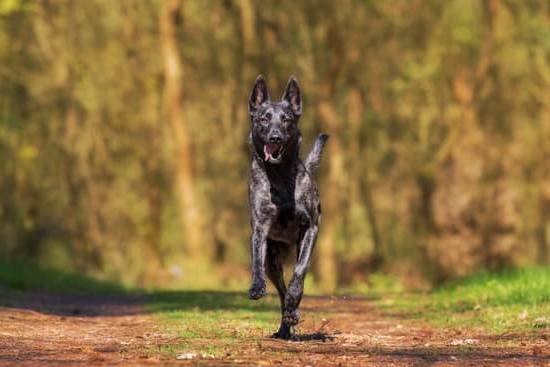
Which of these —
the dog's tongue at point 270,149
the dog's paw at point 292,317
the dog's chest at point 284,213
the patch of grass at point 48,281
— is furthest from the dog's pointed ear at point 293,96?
the patch of grass at point 48,281

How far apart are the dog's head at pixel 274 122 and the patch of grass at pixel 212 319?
1859mm

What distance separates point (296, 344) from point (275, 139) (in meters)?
2.03

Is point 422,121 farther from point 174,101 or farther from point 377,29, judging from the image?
point 174,101

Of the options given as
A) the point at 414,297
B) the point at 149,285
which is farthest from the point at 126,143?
the point at 414,297

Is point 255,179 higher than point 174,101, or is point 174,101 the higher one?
point 174,101

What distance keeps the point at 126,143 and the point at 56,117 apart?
245 centimetres

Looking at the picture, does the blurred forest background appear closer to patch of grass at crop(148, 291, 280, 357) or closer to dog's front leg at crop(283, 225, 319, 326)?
patch of grass at crop(148, 291, 280, 357)

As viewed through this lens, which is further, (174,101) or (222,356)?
(174,101)

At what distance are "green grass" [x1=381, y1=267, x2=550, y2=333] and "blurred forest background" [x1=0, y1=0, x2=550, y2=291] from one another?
10209 millimetres

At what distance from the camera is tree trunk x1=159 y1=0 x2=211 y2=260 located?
37.4 metres

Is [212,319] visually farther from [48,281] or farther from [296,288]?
[48,281]

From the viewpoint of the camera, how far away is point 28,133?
41.5m

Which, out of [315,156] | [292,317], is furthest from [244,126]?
[292,317]

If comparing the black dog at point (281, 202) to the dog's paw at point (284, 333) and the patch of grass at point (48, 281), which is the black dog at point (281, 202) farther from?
the patch of grass at point (48, 281)
